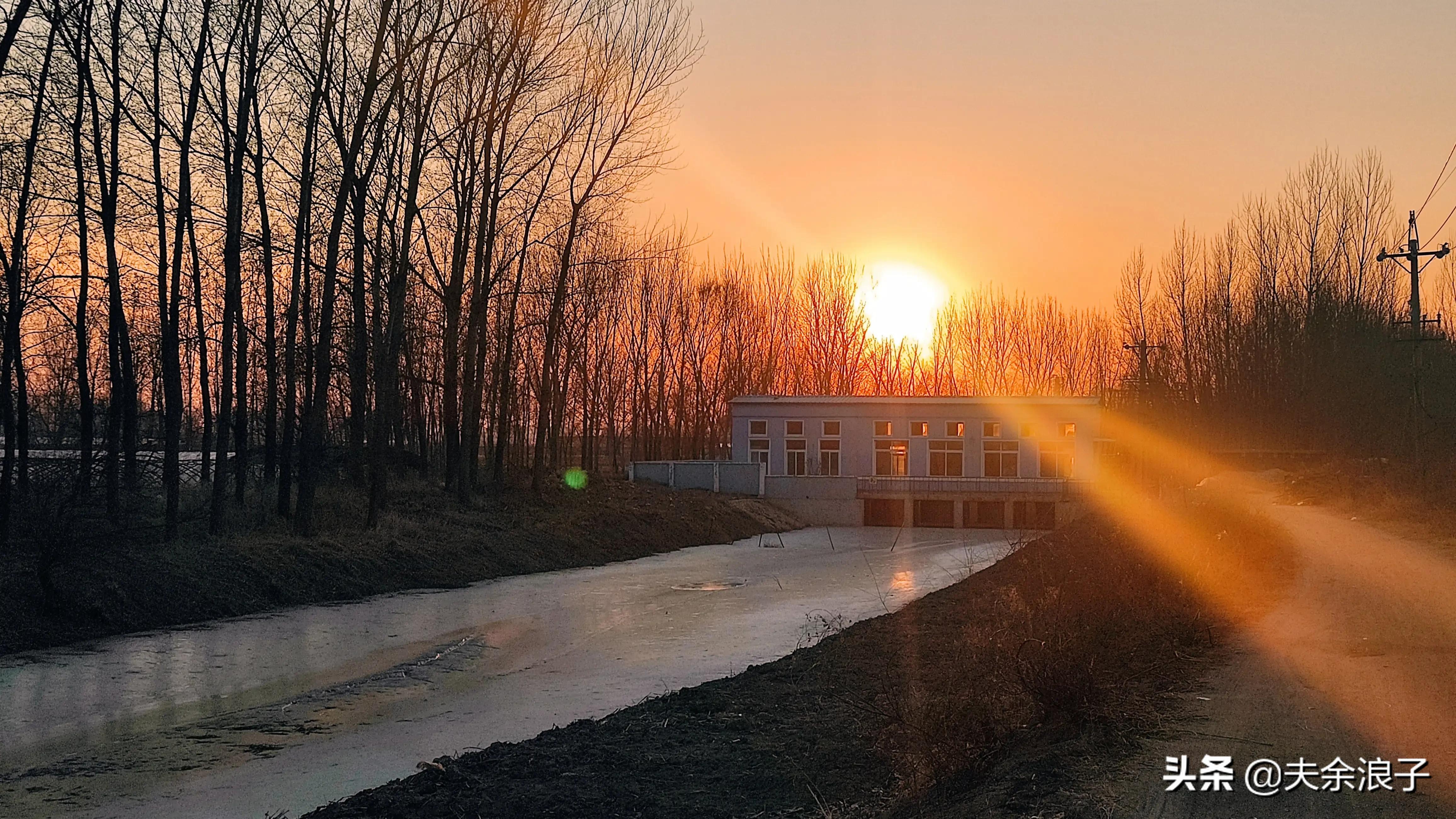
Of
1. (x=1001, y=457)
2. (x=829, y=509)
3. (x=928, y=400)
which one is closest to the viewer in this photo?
(x=829, y=509)

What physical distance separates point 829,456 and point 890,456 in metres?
3.45

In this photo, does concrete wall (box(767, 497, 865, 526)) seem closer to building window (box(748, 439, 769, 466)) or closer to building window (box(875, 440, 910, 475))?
building window (box(875, 440, 910, 475))

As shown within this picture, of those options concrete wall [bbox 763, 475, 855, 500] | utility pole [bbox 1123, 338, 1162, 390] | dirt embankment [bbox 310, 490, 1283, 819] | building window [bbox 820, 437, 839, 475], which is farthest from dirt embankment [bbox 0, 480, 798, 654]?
utility pole [bbox 1123, 338, 1162, 390]

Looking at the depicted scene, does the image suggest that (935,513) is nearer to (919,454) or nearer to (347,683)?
(919,454)

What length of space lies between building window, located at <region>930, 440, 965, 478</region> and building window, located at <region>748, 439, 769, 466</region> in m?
9.29

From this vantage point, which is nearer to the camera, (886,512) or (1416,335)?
(1416,335)

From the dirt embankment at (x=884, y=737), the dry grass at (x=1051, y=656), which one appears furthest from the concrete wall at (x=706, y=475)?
the dirt embankment at (x=884, y=737)

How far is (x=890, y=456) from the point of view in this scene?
65.8m

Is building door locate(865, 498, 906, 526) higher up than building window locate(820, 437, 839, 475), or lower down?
lower down

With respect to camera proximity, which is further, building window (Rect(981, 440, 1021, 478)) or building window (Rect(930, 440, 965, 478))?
building window (Rect(930, 440, 965, 478))

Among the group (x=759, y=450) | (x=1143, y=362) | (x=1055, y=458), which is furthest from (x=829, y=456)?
(x=1143, y=362)

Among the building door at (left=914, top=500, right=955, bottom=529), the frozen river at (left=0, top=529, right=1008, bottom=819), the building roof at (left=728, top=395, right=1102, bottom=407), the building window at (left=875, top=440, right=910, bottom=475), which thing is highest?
the building roof at (left=728, top=395, right=1102, bottom=407)

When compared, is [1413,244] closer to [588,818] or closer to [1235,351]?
[1235,351]

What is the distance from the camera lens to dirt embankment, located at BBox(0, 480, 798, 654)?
1697 centimetres
